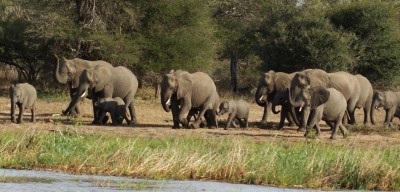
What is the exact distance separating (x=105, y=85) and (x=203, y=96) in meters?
2.87

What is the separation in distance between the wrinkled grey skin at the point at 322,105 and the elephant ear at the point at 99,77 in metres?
6.16

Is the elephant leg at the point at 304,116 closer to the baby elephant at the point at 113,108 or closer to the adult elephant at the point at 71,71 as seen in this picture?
the baby elephant at the point at 113,108

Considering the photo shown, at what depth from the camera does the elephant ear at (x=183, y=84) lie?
25906 millimetres

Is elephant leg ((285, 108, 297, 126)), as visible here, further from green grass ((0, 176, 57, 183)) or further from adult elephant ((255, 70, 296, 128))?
green grass ((0, 176, 57, 183))

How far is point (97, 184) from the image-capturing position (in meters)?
14.6

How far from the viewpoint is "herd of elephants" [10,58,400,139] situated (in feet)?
78.0

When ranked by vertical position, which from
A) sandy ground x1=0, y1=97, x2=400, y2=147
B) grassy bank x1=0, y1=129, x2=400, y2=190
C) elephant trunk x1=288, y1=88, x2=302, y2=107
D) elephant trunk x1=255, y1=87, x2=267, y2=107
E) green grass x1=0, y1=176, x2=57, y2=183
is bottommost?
sandy ground x1=0, y1=97, x2=400, y2=147

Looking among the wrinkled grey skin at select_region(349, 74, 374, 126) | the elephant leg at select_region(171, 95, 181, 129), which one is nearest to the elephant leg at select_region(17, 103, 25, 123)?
the elephant leg at select_region(171, 95, 181, 129)

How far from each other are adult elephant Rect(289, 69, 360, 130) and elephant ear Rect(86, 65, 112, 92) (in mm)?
4908

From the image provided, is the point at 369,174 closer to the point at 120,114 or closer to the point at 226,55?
the point at 120,114

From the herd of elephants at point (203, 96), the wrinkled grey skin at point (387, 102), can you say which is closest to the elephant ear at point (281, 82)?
the herd of elephants at point (203, 96)

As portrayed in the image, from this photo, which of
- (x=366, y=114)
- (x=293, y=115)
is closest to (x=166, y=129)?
(x=293, y=115)

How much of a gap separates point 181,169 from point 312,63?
2627 cm

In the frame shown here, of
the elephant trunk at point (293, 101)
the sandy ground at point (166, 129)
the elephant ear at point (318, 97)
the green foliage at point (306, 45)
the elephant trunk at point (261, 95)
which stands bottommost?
the sandy ground at point (166, 129)
